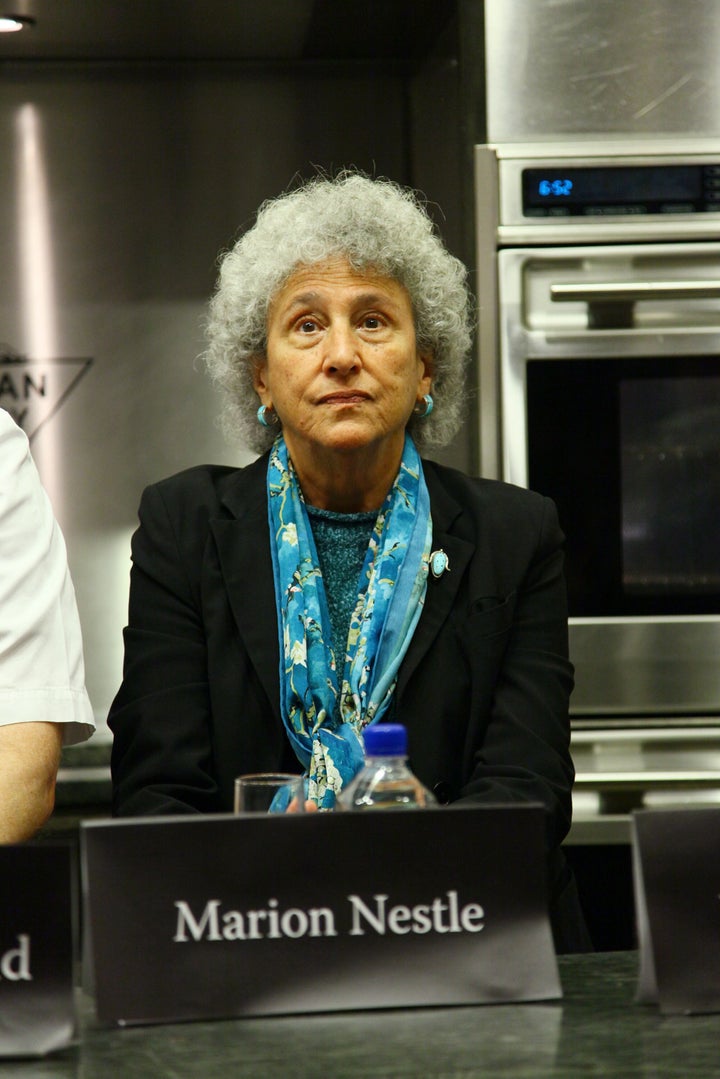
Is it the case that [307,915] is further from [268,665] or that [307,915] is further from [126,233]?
[126,233]

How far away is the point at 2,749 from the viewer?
1271 mm

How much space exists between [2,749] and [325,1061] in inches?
23.0

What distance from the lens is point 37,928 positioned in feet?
2.78

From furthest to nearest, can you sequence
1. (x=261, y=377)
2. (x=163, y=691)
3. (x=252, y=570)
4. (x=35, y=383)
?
(x=35, y=383) → (x=261, y=377) → (x=252, y=570) → (x=163, y=691)

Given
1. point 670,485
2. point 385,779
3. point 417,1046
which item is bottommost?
point 417,1046

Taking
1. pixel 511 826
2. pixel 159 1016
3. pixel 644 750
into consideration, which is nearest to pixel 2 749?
Result: pixel 159 1016

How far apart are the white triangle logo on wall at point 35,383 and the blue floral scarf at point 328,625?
125 cm

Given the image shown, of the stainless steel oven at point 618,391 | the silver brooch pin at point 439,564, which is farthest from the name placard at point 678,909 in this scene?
the stainless steel oven at point 618,391

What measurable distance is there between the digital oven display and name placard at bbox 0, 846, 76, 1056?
1.53 metres

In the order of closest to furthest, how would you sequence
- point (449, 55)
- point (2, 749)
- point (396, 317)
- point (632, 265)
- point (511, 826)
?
point (511, 826), point (2, 749), point (396, 317), point (632, 265), point (449, 55)

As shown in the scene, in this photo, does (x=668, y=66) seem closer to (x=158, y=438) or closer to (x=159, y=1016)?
(x=158, y=438)

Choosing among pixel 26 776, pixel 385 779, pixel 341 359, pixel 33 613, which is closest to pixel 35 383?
pixel 341 359

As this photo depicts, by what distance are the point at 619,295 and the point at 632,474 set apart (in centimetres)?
28

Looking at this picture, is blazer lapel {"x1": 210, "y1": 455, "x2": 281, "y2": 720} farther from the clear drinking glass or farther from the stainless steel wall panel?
the stainless steel wall panel
